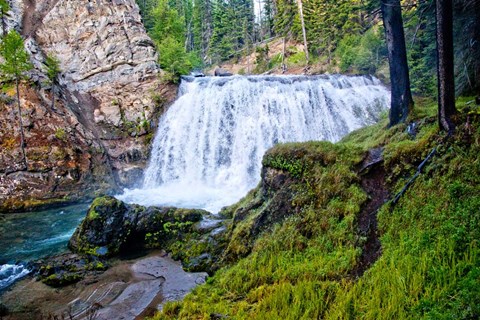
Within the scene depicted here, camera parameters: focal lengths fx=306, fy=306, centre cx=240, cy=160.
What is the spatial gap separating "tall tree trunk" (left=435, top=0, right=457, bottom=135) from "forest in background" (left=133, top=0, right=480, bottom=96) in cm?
111

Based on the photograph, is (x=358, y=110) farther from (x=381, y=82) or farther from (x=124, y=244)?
(x=124, y=244)

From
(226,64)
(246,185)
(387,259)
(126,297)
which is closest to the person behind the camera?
(387,259)

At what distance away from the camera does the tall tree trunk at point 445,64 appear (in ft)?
19.4

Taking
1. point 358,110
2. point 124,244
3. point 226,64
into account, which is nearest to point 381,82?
point 358,110

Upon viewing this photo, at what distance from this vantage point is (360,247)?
553 centimetres

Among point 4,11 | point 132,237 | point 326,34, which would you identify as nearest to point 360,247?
point 132,237

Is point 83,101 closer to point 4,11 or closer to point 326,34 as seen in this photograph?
point 4,11

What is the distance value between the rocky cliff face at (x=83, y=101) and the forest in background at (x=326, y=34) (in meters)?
3.26

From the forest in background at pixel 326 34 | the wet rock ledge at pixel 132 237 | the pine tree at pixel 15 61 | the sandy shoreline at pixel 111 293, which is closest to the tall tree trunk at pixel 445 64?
the forest in background at pixel 326 34

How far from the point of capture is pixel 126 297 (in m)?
6.62

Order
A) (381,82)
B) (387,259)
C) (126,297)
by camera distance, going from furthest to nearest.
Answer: (381,82) < (126,297) < (387,259)

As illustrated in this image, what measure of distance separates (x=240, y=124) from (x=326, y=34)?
1986 centimetres

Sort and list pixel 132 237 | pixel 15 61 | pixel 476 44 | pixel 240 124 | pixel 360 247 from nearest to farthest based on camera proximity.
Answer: pixel 360 247
pixel 476 44
pixel 132 237
pixel 15 61
pixel 240 124

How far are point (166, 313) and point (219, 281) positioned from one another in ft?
4.16
